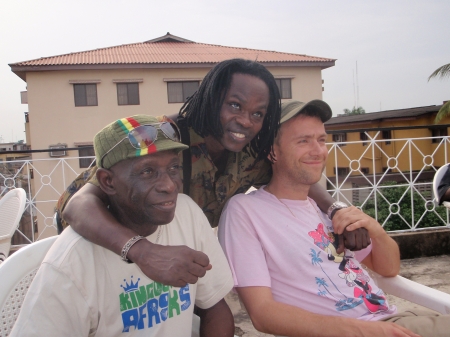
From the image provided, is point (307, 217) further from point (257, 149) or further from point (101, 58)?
point (101, 58)

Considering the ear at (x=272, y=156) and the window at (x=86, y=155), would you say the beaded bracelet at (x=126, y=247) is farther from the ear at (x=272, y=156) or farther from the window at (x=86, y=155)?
the window at (x=86, y=155)

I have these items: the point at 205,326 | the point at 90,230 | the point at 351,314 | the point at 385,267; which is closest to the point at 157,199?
the point at 90,230

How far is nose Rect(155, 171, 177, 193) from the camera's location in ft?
4.27

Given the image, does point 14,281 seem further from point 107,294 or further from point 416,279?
point 416,279

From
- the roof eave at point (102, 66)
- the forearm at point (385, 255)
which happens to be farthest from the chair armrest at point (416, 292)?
the roof eave at point (102, 66)

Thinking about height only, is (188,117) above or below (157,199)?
above

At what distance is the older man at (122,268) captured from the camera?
114 cm

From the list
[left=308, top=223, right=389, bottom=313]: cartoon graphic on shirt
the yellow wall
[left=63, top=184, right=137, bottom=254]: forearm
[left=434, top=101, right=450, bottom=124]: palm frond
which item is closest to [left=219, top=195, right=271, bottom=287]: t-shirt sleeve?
[left=308, top=223, right=389, bottom=313]: cartoon graphic on shirt

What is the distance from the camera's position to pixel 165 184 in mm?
1310

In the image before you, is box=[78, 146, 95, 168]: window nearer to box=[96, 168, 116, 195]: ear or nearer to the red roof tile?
box=[96, 168, 116, 195]: ear

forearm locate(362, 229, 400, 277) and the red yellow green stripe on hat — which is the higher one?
the red yellow green stripe on hat

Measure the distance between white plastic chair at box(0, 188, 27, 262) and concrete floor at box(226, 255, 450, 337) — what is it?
168 centimetres

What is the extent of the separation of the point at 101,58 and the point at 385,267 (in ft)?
73.8

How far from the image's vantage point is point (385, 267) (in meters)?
1.95
